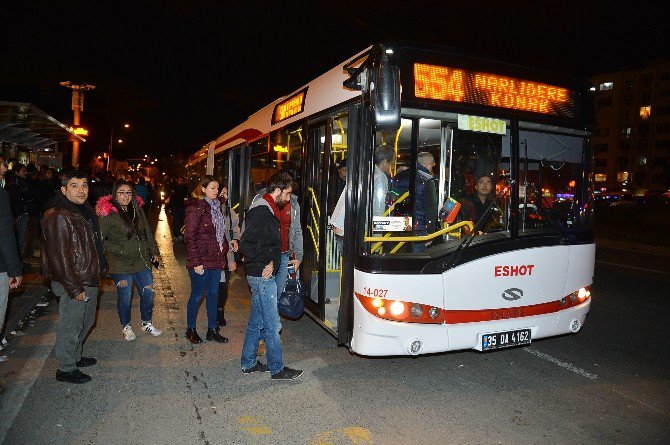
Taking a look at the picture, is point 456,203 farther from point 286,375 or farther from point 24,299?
point 24,299

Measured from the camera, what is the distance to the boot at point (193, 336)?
6.33 meters

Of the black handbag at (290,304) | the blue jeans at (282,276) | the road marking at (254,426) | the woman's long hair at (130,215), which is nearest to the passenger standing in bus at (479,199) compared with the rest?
the black handbag at (290,304)

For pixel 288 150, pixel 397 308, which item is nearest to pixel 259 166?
pixel 288 150

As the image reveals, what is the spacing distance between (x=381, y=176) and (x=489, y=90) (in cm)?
132

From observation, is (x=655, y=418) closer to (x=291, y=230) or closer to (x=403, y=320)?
(x=403, y=320)

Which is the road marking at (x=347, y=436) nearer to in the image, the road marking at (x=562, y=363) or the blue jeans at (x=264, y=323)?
the blue jeans at (x=264, y=323)

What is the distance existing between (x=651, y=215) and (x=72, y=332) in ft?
104

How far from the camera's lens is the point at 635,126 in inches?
3253

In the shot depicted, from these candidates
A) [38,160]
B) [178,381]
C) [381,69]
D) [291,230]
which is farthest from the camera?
[38,160]

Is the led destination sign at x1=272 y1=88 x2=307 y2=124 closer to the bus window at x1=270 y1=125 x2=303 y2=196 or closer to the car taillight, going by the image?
the bus window at x1=270 y1=125 x2=303 y2=196

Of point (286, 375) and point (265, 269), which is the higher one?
point (265, 269)

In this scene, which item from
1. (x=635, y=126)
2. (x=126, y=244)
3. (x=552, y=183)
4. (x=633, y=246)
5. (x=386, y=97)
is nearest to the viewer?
(x=386, y=97)

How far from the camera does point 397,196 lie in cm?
524

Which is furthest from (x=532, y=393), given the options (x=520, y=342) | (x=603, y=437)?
(x=603, y=437)
